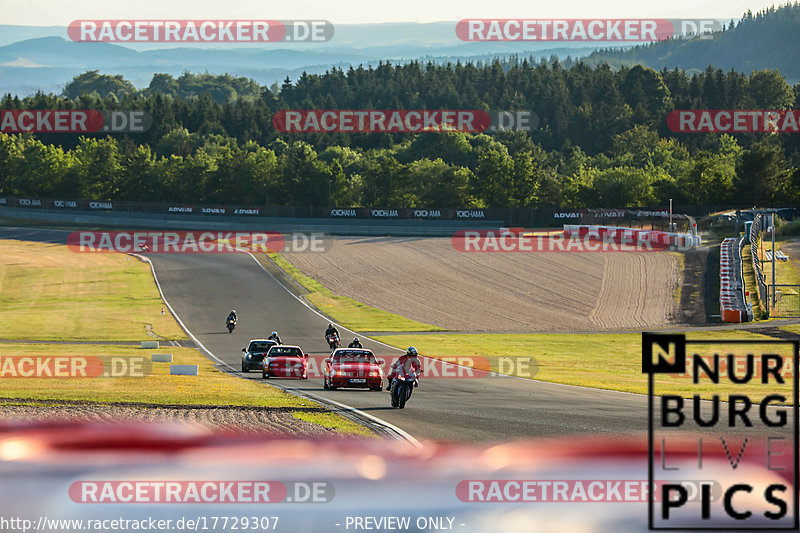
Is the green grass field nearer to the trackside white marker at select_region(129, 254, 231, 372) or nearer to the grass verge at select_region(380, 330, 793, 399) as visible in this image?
the trackside white marker at select_region(129, 254, 231, 372)

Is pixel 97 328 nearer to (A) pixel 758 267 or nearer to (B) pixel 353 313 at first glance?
(B) pixel 353 313

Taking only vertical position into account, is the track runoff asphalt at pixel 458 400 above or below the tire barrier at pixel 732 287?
below

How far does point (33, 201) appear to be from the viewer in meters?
130

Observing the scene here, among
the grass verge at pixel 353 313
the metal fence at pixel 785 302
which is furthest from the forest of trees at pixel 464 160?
the grass verge at pixel 353 313

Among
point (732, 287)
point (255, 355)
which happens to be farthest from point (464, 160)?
point (255, 355)

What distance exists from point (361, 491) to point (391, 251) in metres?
70.8

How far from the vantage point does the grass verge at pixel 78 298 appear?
165ft

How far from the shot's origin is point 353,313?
2258 inches

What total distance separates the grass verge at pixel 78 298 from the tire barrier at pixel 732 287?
30.0m

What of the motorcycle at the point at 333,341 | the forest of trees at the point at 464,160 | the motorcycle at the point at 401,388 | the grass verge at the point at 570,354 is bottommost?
the grass verge at the point at 570,354

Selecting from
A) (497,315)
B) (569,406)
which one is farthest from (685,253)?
(569,406)

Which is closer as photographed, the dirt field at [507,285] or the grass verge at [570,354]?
the grass verge at [570,354]

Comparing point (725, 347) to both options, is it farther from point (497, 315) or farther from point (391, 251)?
point (391, 251)

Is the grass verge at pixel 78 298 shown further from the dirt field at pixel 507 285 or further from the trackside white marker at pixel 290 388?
the dirt field at pixel 507 285
